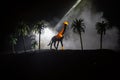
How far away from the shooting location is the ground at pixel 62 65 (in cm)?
5994

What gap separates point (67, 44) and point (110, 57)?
4414 centimetres

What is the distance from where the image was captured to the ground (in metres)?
59.9

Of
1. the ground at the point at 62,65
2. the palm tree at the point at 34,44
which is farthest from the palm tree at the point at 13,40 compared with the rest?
the ground at the point at 62,65

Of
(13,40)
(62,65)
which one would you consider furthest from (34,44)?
(62,65)

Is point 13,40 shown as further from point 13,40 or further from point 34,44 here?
point 34,44

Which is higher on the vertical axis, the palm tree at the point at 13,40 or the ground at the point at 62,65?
the palm tree at the point at 13,40

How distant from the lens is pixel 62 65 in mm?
67000

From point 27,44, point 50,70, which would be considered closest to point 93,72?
point 50,70

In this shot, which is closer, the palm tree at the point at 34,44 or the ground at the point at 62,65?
the ground at the point at 62,65

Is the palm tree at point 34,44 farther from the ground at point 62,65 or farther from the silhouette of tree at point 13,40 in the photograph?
the ground at point 62,65

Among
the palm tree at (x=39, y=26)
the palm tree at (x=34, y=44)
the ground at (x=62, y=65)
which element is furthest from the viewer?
the palm tree at (x=34, y=44)

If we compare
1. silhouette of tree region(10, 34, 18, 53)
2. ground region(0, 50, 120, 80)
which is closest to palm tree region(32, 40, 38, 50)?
silhouette of tree region(10, 34, 18, 53)

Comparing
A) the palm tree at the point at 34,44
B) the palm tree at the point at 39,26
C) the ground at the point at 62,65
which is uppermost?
the palm tree at the point at 39,26

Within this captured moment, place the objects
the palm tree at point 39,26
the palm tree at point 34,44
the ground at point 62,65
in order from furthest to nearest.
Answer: the palm tree at point 34,44, the palm tree at point 39,26, the ground at point 62,65
